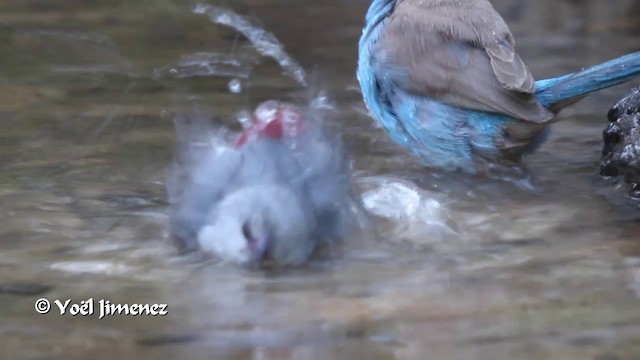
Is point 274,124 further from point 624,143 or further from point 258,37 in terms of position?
point 258,37

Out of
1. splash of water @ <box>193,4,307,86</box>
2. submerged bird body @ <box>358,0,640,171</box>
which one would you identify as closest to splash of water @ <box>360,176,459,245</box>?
submerged bird body @ <box>358,0,640,171</box>

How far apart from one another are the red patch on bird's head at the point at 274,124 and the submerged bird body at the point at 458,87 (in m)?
0.82

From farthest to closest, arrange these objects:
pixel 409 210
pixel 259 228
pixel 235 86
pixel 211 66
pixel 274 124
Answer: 1. pixel 211 66
2. pixel 235 86
3. pixel 409 210
4. pixel 274 124
5. pixel 259 228

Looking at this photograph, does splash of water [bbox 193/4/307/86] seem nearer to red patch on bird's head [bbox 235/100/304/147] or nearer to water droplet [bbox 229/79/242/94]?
water droplet [bbox 229/79/242/94]

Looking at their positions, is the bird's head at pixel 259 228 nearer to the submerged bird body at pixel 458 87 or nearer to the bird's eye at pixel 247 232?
the bird's eye at pixel 247 232

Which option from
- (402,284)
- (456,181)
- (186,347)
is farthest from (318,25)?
(186,347)

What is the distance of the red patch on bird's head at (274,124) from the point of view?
11.0 ft

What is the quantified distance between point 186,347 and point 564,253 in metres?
1.20

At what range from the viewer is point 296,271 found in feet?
10.5

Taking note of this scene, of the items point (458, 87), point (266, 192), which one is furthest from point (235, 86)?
point (266, 192)

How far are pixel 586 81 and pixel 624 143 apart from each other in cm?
26

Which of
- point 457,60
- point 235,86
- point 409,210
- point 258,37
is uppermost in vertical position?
point 457,60

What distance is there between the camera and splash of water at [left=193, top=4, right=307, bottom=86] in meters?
5.64

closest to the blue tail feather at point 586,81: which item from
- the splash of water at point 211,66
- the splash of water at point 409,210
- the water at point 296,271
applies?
the water at point 296,271
